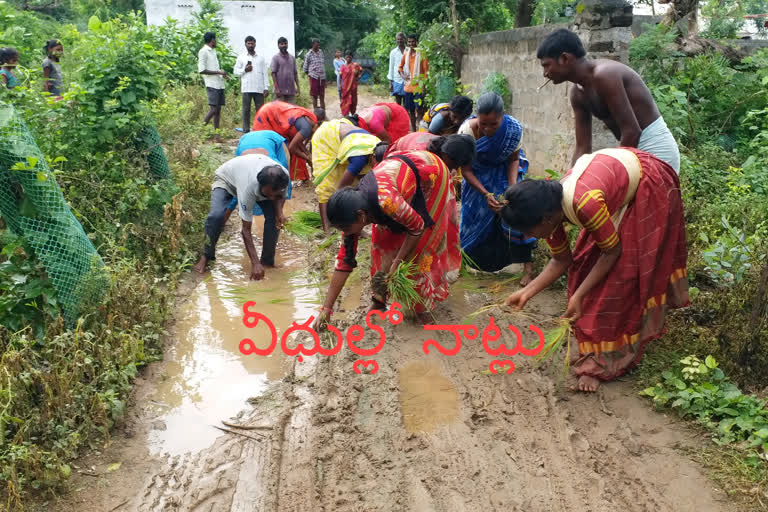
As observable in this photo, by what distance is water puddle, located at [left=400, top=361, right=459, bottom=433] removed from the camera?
3.47m

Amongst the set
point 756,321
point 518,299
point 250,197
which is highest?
point 250,197

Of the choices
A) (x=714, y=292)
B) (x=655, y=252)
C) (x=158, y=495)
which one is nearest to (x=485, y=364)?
(x=655, y=252)

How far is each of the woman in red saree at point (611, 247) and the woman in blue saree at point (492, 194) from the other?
1335mm

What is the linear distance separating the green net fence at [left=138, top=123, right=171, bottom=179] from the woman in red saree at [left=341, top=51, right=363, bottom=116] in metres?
7.34

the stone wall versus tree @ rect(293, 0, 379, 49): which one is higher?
tree @ rect(293, 0, 379, 49)

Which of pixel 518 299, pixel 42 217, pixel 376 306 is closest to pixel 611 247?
pixel 518 299

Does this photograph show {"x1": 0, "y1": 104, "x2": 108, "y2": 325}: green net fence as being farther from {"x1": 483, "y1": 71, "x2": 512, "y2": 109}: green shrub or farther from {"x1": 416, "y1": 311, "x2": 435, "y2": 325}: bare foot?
{"x1": 483, "y1": 71, "x2": 512, "y2": 109}: green shrub

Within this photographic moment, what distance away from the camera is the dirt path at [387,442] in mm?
2844

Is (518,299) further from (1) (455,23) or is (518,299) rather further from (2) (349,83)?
(2) (349,83)

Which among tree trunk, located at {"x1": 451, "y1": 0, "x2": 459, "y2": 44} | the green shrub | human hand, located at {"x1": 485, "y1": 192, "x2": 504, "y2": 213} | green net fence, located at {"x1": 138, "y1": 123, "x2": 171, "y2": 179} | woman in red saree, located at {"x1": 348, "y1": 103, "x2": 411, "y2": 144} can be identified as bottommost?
human hand, located at {"x1": 485, "y1": 192, "x2": 504, "y2": 213}

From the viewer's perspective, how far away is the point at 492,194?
4.87m

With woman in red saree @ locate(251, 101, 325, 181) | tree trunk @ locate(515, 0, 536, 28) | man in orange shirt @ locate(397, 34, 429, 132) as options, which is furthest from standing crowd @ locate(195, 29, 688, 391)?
tree trunk @ locate(515, 0, 536, 28)

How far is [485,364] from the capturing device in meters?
4.02

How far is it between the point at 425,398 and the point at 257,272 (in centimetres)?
246
